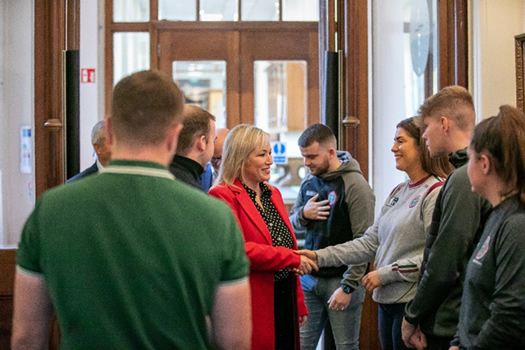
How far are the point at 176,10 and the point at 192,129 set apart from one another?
11.1ft

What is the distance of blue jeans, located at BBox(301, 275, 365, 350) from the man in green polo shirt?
2063 millimetres

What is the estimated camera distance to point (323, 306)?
3416mm

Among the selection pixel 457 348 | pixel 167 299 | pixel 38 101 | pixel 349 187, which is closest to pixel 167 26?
pixel 38 101

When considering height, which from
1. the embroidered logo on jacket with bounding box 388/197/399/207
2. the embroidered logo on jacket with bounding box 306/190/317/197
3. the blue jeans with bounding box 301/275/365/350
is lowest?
the blue jeans with bounding box 301/275/365/350

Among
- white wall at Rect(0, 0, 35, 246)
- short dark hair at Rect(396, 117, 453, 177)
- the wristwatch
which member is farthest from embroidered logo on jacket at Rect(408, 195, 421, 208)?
A: white wall at Rect(0, 0, 35, 246)

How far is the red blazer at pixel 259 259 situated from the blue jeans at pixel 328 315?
0.81m

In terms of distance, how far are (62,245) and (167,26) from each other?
446cm

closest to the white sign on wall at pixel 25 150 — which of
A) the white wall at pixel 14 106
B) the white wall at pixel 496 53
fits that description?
the white wall at pixel 14 106

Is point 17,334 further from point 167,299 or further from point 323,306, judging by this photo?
point 323,306

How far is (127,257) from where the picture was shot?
1230 mm

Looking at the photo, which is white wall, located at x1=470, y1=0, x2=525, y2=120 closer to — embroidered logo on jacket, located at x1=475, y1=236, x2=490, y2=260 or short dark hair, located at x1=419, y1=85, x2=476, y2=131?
short dark hair, located at x1=419, y1=85, x2=476, y2=131

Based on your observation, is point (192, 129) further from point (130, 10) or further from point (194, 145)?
point (130, 10)

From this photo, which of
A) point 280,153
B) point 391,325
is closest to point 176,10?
point 280,153

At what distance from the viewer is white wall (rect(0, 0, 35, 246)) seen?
4.23 meters
